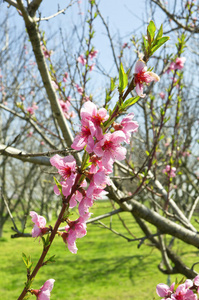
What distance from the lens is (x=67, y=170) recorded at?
2.93ft

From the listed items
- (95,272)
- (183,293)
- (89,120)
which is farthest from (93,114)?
(95,272)

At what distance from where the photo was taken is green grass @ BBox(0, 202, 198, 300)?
6.90 meters

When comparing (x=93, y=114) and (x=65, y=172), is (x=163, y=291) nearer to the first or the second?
(x=65, y=172)

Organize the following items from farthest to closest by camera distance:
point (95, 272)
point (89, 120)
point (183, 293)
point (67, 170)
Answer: point (95, 272)
point (183, 293)
point (67, 170)
point (89, 120)

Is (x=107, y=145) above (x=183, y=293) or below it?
above

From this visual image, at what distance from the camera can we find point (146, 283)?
7477 millimetres

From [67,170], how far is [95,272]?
8596 mm

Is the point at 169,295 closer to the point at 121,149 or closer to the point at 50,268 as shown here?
the point at 121,149

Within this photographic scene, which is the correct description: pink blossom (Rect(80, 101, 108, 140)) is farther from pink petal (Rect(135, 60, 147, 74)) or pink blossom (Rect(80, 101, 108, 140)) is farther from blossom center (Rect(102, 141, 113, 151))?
pink petal (Rect(135, 60, 147, 74))

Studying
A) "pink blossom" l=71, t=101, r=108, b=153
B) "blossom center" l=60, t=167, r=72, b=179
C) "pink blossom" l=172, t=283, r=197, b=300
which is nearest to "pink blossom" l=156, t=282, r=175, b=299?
"pink blossom" l=172, t=283, r=197, b=300

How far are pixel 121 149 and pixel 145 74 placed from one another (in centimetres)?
23

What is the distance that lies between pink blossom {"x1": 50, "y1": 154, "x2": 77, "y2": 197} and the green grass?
5792 millimetres

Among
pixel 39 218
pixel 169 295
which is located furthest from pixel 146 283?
pixel 39 218

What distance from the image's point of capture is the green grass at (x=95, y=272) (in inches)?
272
